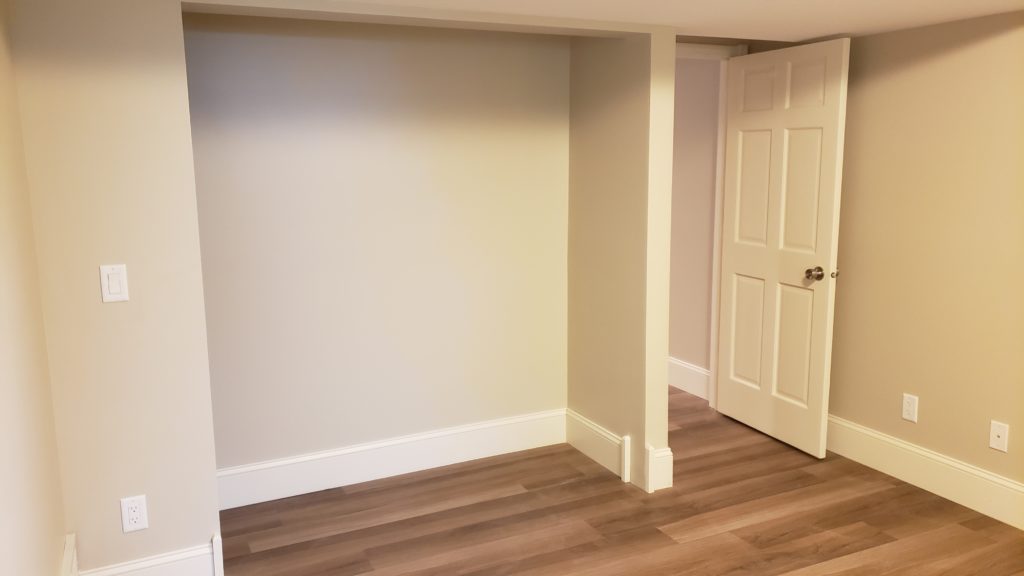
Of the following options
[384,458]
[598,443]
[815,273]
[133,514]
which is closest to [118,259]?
[133,514]

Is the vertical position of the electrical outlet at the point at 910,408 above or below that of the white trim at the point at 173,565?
above

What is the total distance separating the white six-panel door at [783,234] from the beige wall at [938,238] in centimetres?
21

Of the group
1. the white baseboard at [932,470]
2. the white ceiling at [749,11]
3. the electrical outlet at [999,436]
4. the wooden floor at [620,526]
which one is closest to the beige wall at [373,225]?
the wooden floor at [620,526]

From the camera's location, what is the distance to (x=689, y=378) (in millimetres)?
4809

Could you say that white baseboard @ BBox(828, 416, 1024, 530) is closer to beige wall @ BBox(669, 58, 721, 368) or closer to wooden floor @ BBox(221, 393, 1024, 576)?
wooden floor @ BBox(221, 393, 1024, 576)

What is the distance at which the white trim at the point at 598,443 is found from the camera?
3.54 m

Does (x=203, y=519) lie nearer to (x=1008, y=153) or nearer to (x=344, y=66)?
(x=344, y=66)

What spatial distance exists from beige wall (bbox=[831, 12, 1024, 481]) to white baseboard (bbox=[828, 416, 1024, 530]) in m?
0.05

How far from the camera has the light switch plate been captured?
239 centimetres

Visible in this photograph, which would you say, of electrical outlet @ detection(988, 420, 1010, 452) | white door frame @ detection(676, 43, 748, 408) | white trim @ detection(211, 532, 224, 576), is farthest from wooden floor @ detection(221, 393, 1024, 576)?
white door frame @ detection(676, 43, 748, 408)

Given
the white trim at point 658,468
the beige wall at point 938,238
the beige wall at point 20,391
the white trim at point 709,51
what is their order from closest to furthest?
the beige wall at point 20,391, the beige wall at point 938,238, the white trim at point 658,468, the white trim at point 709,51

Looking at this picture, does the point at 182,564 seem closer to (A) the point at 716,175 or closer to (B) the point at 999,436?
(B) the point at 999,436

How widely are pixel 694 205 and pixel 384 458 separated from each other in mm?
2382

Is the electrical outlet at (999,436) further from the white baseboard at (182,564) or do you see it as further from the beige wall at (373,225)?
the white baseboard at (182,564)
